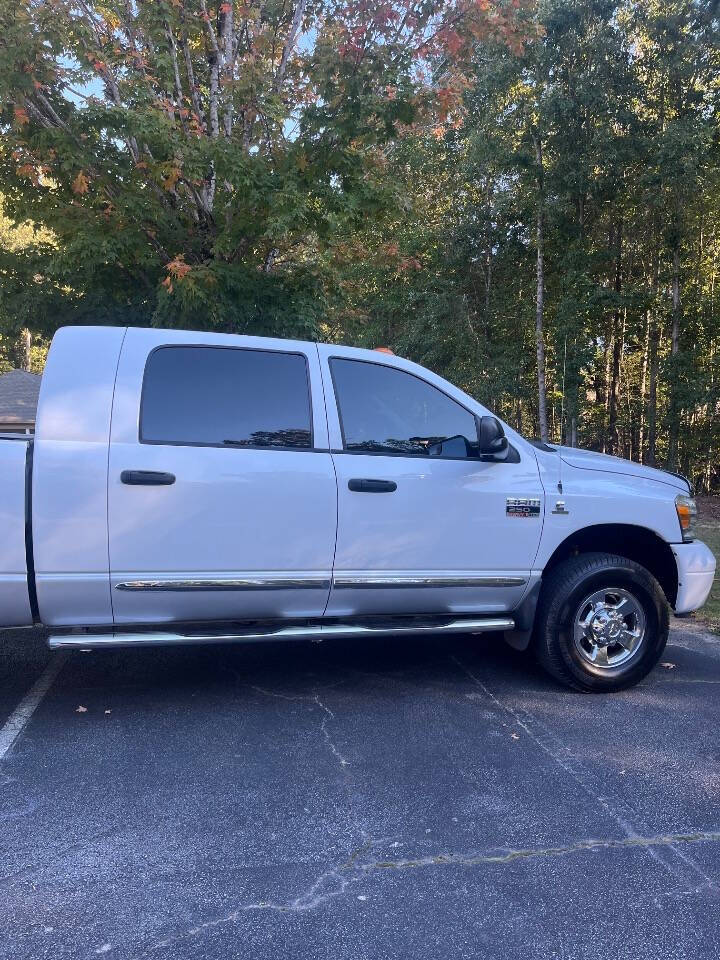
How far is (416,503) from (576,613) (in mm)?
1227

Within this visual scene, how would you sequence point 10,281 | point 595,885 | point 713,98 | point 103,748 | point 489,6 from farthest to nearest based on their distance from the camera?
point 713,98, point 10,281, point 489,6, point 103,748, point 595,885

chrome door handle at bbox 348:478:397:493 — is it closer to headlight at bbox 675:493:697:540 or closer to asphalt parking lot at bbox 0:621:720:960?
asphalt parking lot at bbox 0:621:720:960

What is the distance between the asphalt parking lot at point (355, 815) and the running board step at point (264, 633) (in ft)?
1.50

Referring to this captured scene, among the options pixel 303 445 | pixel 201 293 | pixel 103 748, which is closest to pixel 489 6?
pixel 201 293

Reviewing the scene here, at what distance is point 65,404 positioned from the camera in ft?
13.3

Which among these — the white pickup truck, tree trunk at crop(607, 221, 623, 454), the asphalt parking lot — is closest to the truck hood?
the white pickup truck

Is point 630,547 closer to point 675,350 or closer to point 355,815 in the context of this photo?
point 355,815

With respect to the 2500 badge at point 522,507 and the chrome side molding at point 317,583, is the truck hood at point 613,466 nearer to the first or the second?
the 2500 badge at point 522,507

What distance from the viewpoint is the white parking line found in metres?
4.03

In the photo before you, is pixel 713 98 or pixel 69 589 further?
pixel 713 98

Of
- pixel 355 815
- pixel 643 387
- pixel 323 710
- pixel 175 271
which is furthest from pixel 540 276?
pixel 355 815

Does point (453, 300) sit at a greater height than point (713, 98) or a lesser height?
lesser

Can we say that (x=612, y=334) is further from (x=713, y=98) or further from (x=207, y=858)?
(x=207, y=858)

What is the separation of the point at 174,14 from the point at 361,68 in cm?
201
